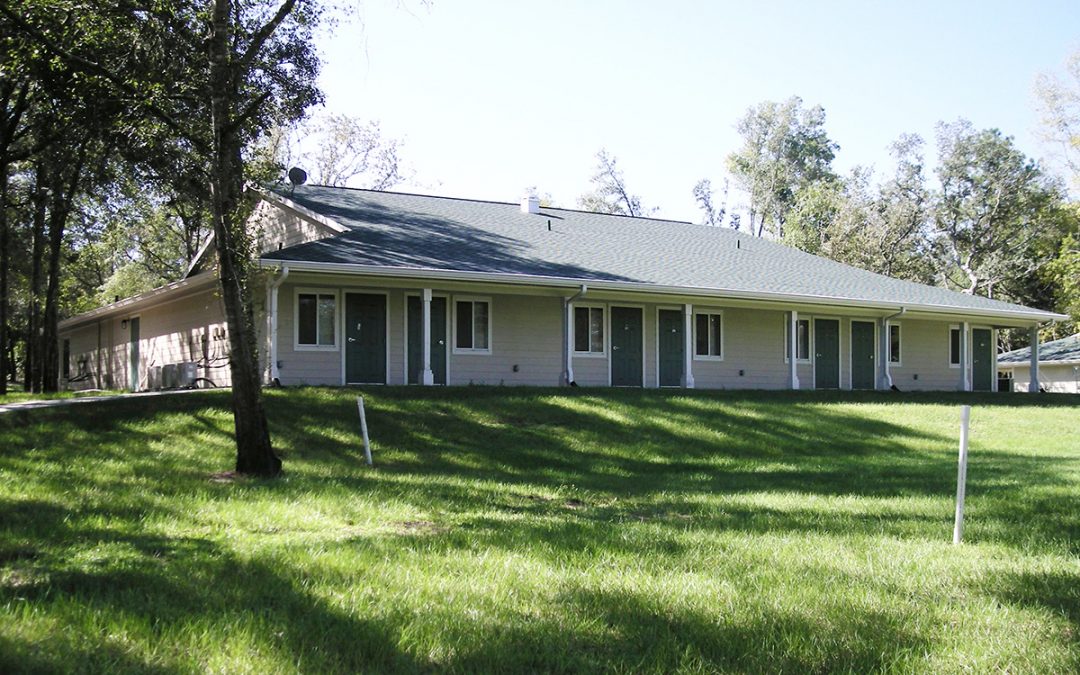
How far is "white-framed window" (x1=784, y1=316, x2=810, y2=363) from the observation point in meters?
24.8

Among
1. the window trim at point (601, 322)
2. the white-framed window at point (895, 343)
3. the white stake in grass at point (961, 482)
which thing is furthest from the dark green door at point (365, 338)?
the white-framed window at point (895, 343)

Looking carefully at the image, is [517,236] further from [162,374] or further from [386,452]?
[386,452]

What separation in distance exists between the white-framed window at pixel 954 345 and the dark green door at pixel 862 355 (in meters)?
3.25

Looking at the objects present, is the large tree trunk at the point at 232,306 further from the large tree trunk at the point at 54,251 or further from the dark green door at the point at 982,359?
the dark green door at the point at 982,359

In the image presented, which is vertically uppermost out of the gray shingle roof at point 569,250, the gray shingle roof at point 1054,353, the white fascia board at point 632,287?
the gray shingle roof at point 569,250

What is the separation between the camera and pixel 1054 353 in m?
40.3

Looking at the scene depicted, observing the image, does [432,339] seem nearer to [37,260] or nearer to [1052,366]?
[37,260]

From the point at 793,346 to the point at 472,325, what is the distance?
8.29 metres

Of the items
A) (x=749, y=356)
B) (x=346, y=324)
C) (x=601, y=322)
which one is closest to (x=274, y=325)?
(x=346, y=324)

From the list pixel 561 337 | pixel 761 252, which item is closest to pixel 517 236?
pixel 561 337

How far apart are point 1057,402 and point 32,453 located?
2393cm

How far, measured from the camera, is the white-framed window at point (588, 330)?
2228 cm

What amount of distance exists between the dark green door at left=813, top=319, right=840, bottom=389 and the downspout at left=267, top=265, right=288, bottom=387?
574 inches

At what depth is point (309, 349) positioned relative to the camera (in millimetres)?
19266
